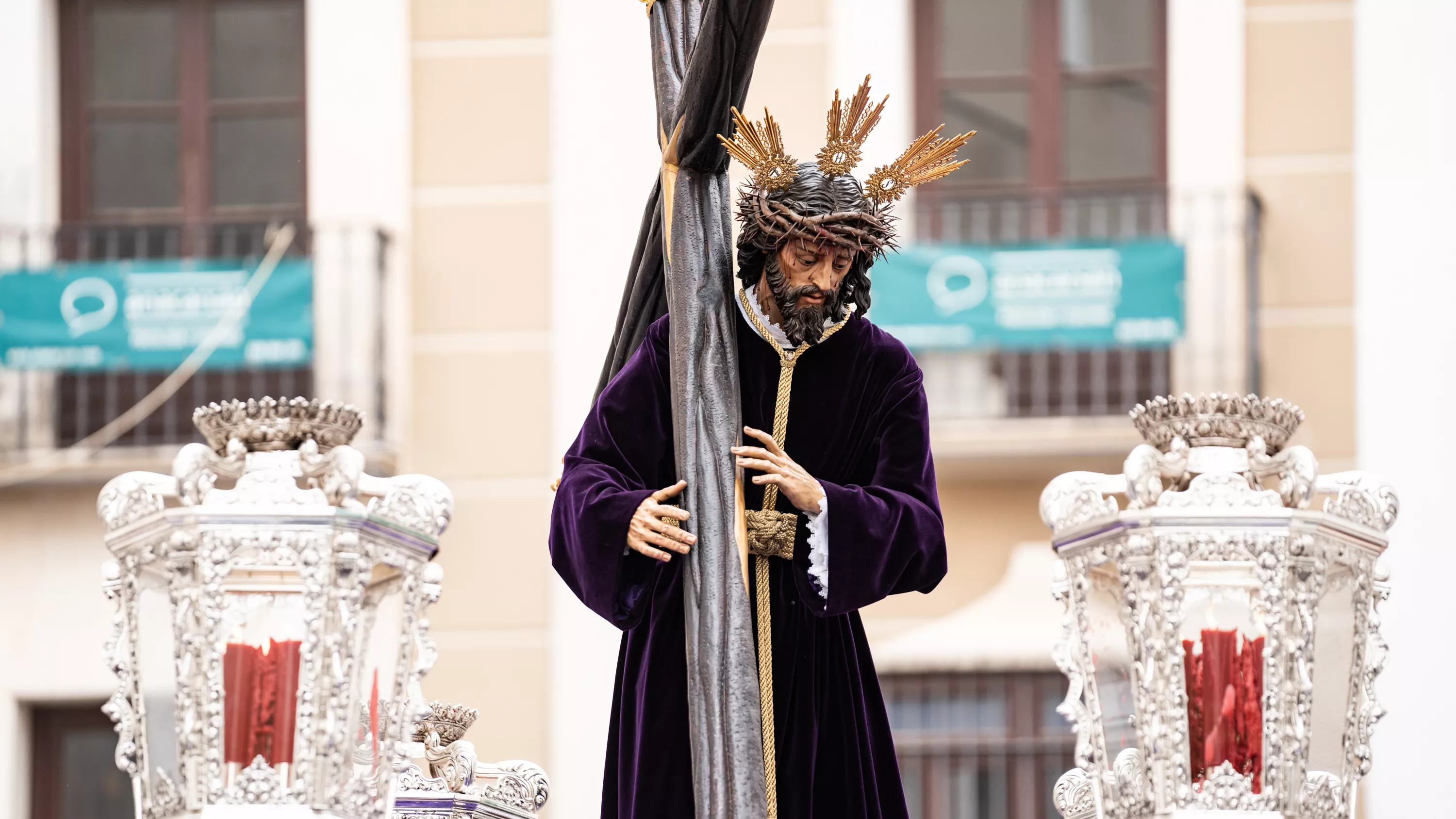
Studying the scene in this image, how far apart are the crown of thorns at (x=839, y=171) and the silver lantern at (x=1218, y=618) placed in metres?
0.53

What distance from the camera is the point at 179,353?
1062 centimetres

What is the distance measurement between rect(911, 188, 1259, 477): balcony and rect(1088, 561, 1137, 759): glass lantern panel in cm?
647

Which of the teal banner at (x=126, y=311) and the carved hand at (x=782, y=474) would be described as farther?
the teal banner at (x=126, y=311)

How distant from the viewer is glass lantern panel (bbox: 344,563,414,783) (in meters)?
3.62

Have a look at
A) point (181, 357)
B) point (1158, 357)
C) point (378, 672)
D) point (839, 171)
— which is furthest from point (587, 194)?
point (839, 171)

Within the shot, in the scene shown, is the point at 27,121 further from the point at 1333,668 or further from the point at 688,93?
the point at 1333,668

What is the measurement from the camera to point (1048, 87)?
1100cm

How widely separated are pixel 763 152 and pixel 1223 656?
107 cm

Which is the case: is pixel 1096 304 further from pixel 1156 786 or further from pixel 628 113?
pixel 1156 786

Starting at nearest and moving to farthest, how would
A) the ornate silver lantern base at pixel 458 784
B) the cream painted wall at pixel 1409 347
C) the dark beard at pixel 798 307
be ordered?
the dark beard at pixel 798 307
the ornate silver lantern base at pixel 458 784
the cream painted wall at pixel 1409 347

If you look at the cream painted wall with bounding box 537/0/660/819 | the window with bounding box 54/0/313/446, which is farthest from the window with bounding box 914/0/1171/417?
the window with bounding box 54/0/313/446

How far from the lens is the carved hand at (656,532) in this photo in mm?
3377

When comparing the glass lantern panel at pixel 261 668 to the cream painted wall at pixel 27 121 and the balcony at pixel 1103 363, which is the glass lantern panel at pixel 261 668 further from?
the cream painted wall at pixel 27 121

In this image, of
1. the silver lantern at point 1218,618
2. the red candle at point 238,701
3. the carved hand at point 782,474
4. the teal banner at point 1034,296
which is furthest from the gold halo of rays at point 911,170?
the teal banner at point 1034,296
